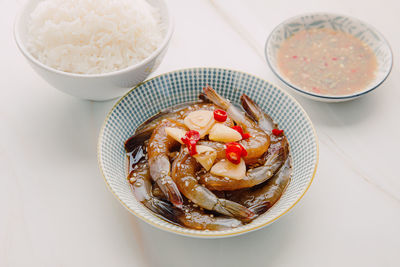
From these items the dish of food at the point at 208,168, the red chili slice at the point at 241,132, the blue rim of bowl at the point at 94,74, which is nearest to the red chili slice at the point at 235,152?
the dish of food at the point at 208,168

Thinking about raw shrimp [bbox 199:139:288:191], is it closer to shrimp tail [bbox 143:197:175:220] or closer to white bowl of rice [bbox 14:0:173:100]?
shrimp tail [bbox 143:197:175:220]

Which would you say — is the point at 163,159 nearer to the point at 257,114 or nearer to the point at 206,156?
the point at 206,156

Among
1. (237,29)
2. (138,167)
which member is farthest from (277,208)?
(237,29)

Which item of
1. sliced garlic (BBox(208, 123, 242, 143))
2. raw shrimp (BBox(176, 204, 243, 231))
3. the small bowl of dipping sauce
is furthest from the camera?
the small bowl of dipping sauce

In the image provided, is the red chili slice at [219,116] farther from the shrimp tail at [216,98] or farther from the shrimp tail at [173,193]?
the shrimp tail at [173,193]

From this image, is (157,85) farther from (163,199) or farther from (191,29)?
(191,29)

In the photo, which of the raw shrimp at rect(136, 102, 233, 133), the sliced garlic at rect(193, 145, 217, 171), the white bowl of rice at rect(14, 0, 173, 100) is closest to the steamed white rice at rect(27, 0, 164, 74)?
the white bowl of rice at rect(14, 0, 173, 100)
